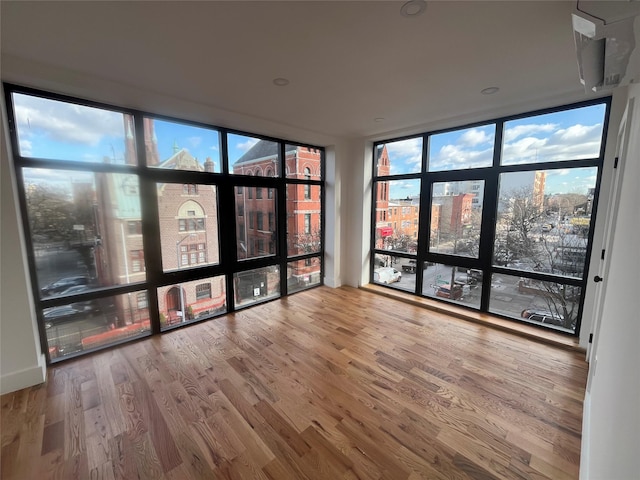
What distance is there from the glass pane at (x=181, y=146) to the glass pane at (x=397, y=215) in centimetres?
281

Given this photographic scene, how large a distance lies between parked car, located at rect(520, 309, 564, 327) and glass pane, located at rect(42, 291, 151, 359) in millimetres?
4664

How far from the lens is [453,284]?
383 centimetres

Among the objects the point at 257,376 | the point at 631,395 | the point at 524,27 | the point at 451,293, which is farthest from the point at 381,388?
the point at 524,27

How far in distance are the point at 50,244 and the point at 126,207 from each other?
707mm

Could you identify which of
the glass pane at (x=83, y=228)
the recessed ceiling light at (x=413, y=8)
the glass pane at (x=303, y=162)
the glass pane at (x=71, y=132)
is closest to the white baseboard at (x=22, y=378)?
the glass pane at (x=83, y=228)

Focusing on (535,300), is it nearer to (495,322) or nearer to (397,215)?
(495,322)

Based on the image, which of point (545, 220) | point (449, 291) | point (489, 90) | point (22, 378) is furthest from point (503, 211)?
point (22, 378)

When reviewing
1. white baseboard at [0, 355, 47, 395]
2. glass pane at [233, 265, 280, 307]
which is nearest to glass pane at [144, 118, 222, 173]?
glass pane at [233, 265, 280, 307]

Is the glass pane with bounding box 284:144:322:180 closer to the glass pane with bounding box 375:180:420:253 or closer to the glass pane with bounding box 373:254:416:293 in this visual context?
the glass pane with bounding box 375:180:420:253

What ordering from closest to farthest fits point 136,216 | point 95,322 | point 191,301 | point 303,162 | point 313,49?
point 313,49, point 95,322, point 136,216, point 191,301, point 303,162

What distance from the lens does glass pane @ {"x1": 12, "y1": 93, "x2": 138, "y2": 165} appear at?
2.30 metres

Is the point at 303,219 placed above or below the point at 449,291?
above

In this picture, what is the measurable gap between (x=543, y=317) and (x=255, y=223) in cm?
399

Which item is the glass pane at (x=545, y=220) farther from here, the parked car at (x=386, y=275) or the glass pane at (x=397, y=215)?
the parked car at (x=386, y=275)
